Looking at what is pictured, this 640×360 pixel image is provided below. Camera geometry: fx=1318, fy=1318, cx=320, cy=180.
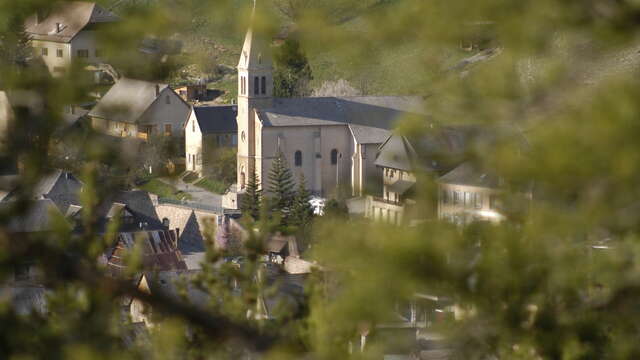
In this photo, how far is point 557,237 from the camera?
13.8 ft

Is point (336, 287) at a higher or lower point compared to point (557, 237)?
lower

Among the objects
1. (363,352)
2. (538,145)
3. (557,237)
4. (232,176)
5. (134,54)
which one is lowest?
(232,176)

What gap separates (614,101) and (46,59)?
178 centimetres

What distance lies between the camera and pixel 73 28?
3752 mm

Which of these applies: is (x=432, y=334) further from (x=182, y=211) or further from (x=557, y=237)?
(x=182, y=211)

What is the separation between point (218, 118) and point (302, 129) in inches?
125

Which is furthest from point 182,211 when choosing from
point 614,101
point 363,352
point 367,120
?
point 614,101

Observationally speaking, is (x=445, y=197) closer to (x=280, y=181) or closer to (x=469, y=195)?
(x=469, y=195)

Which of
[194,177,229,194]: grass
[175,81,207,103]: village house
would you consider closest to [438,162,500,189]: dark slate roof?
[194,177,229,194]: grass

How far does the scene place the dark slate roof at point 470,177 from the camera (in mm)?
4004

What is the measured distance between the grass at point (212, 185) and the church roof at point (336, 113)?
2.48 m

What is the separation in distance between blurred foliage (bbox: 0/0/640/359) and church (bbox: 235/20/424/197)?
36841 mm

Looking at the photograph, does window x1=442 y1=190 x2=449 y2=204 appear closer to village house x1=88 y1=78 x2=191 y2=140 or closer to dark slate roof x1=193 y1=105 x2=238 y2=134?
village house x1=88 y1=78 x2=191 y2=140

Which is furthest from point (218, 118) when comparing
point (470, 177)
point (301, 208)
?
point (470, 177)
